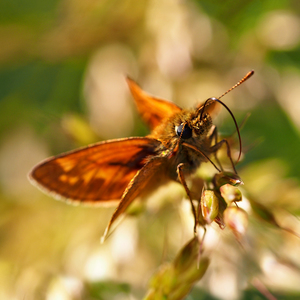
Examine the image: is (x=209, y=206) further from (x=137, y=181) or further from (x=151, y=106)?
(x=151, y=106)

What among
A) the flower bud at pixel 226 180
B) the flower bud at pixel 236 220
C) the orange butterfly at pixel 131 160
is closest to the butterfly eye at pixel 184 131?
the orange butterfly at pixel 131 160

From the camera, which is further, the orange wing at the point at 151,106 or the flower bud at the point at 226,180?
the orange wing at the point at 151,106

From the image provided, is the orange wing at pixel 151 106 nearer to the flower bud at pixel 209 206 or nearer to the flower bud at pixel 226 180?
the flower bud at pixel 226 180

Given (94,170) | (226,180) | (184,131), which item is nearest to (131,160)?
(94,170)

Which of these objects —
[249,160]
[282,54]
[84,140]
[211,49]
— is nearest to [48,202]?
[84,140]

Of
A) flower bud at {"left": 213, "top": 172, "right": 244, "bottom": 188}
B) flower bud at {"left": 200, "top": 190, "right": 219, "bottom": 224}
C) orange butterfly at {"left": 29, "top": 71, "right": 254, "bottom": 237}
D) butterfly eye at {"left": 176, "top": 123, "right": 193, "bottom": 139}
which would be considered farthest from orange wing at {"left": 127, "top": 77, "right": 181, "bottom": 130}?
flower bud at {"left": 200, "top": 190, "right": 219, "bottom": 224}

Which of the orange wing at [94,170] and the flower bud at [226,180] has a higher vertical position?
the orange wing at [94,170]

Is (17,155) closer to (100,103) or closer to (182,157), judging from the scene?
(100,103)
